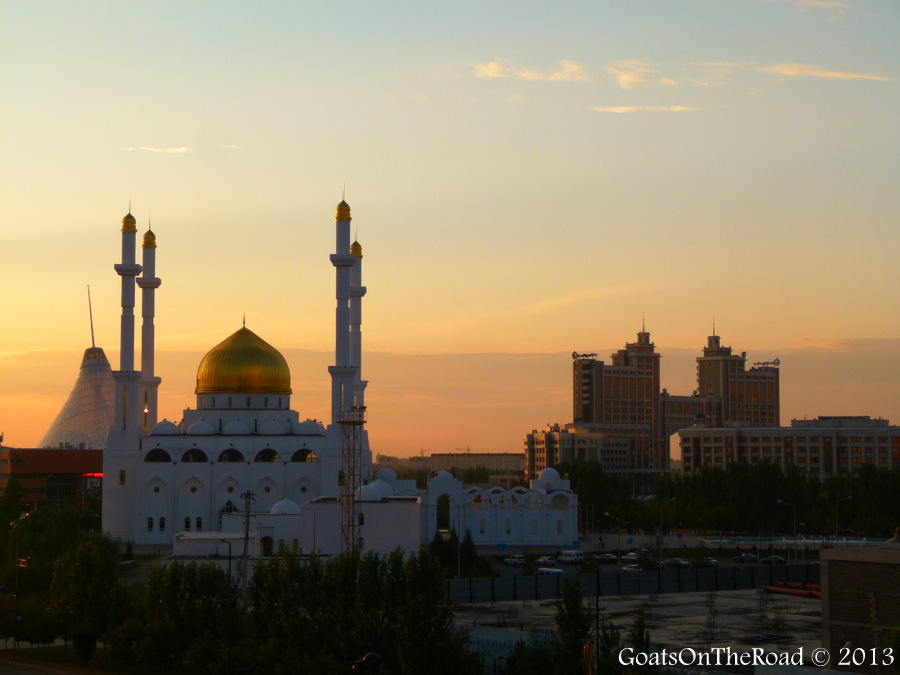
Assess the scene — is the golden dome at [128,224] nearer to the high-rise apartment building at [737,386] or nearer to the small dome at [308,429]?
the small dome at [308,429]

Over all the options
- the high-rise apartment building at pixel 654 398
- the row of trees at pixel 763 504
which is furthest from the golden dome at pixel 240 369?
the high-rise apartment building at pixel 654 398

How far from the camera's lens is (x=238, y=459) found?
66938 mm

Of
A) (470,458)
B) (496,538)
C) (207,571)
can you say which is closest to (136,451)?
(496,538)

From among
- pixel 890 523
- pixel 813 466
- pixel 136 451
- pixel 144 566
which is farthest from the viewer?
pixel 813 466

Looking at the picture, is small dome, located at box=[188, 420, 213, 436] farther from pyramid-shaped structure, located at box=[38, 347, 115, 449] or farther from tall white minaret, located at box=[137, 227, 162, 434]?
pyramid-shaped structure, located at box=[38, 347, 115, 449]

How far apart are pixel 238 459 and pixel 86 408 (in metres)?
75.0

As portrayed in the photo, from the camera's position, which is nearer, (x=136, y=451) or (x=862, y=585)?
(x=862, y=585)

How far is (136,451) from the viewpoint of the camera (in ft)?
216

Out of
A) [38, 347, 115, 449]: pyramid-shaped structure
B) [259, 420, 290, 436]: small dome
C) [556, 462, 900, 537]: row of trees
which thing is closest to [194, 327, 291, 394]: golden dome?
[259, 420, 290, 436]: small dome

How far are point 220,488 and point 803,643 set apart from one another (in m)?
37.4

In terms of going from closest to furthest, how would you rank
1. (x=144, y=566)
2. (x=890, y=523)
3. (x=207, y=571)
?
(x=207, y=571) < (x=144, y=566) < (x=890, y=523)

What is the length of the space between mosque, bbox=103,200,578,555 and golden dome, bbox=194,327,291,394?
5 cm

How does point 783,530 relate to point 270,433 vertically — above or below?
below

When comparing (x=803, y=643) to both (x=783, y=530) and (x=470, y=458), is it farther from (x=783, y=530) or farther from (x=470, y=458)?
(x=470, y=458)
